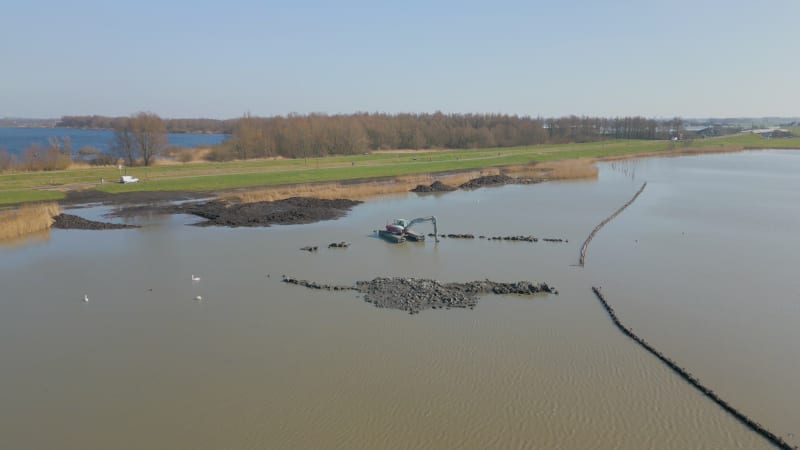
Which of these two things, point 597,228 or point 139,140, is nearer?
point 597,228

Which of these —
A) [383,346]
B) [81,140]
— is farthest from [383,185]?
[81,140]

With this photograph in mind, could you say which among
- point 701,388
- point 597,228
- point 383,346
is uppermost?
point 597,228

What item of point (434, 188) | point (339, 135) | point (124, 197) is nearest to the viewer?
point (124, 197)

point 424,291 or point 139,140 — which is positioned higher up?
point 139,140

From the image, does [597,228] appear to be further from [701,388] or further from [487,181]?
[487,181]

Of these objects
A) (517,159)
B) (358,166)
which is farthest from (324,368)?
(517,159)

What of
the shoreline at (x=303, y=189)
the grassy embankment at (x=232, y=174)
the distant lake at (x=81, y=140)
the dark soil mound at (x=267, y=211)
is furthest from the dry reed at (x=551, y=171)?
the distant lake at (x=81, y=140)

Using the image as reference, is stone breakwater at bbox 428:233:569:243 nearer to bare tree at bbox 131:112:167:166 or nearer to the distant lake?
bare tree at bbox 131:112:167:166
